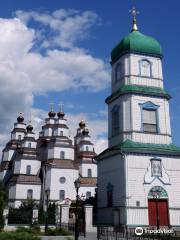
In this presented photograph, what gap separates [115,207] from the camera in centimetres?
2434

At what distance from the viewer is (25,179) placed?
1908 inches

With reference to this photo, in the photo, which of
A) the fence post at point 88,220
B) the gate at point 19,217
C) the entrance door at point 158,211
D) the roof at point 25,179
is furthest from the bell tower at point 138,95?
the roof at point 25,179

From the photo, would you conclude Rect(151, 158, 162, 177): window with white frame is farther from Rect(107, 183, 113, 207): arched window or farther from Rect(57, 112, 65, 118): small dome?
Rect(57, 112, 65, 118): small dome

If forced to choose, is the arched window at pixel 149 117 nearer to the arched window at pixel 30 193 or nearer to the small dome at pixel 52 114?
the arched window at pixel 30 193

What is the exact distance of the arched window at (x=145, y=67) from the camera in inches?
1088

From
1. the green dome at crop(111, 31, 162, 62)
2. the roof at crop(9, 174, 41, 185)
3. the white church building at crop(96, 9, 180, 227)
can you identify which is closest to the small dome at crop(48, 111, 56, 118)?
the roof at crop(9, 174, 41, 185)

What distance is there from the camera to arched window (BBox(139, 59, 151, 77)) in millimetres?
27625

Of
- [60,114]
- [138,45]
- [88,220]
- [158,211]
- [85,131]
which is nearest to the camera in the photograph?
[88,220]

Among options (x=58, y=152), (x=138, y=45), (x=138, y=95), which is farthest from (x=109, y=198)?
(x=58, y=152)

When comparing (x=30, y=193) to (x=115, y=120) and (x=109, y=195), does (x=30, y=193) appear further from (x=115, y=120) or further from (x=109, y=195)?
(x=115, y=120)

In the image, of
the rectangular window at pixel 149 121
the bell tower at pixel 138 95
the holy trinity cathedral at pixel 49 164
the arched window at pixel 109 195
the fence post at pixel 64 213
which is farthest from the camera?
the holy trinity cathedral at pixel 49 164

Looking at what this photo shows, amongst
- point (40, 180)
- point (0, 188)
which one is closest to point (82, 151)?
point (40, 180)

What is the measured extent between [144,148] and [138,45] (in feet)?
28.2

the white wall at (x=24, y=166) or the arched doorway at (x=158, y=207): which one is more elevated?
the white wall at (x=24, y=166)
